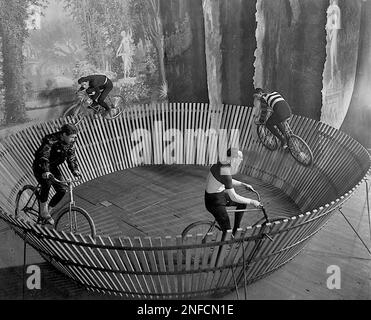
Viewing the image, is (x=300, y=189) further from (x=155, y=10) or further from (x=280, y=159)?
(x=155, y=10)

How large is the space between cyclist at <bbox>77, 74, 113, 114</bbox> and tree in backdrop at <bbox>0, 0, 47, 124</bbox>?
1.52 metres

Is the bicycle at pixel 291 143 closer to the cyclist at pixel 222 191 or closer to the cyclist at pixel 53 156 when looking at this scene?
the cyclist at pixel 222 191

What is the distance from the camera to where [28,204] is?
26.3 feet

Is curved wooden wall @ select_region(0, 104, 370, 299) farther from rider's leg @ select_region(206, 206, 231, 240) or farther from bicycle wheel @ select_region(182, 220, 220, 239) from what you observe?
rider's leg @ select_region(206, 206, 231, 240)

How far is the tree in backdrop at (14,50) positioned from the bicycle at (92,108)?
118 centimetres

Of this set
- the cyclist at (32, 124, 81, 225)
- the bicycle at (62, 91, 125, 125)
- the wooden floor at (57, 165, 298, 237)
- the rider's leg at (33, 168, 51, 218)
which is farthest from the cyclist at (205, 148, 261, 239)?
the bicycle at (62, 91, 125, 125)

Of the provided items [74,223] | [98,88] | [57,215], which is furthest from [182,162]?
[57,215]

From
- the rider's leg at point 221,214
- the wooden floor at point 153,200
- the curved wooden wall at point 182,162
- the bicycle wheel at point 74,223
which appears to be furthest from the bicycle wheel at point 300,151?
the bicycle wheel at point 74,223

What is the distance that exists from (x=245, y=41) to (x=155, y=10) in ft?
8.97

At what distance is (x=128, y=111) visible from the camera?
1080 cm

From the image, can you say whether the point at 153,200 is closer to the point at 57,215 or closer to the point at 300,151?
the point at 57,215

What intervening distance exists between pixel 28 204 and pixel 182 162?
3752 millimetres

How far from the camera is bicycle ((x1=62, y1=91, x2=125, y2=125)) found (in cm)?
1105
